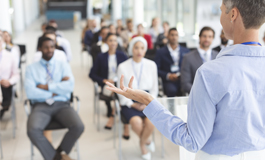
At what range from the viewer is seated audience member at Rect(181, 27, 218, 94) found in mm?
4211

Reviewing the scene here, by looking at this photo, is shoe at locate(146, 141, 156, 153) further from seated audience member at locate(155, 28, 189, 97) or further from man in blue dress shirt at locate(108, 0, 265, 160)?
man in blue dress shirt at locate(108, 0, 265, 160)

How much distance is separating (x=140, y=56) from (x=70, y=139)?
1.41 meters

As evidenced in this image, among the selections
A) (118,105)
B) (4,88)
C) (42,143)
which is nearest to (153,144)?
(118,105)

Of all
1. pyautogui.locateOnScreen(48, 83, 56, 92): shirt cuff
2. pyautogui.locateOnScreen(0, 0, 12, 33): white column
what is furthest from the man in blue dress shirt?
pyautogui.locateOnScreen(0, 0, 12, 33): white column

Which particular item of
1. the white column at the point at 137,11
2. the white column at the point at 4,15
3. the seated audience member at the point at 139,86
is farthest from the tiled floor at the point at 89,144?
the white column at the point at 137,11

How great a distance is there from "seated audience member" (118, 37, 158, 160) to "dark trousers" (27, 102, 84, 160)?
65cm

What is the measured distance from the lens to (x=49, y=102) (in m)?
3.66

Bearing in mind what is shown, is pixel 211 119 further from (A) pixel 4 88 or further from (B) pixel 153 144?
(A) pixel 4 88

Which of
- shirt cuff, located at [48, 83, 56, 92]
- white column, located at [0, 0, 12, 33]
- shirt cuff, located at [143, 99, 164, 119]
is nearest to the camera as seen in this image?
shirt cuff, located at [143, 99, 164, 119]

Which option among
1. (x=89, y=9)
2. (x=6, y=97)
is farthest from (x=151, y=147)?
(x=89, y=9)

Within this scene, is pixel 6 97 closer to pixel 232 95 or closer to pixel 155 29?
pixel 232 95

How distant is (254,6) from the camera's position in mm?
1004

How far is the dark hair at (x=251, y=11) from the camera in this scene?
3.29 feet

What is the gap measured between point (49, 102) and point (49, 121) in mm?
267
